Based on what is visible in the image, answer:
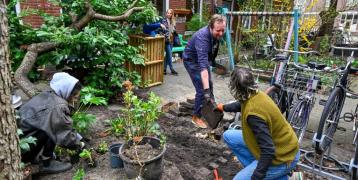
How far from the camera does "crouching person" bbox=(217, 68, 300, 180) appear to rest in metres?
2.42

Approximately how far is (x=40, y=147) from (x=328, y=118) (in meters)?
3.50

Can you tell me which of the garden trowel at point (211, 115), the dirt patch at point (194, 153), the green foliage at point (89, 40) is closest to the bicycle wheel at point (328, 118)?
the dirt patch at point (194, 153)

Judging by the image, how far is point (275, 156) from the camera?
8.60 feet

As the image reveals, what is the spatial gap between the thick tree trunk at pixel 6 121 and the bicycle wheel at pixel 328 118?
3066 millimetres

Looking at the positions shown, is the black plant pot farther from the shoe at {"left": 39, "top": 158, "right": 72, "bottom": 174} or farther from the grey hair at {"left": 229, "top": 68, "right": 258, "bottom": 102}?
the grey hair at {"left": 229, "top": 68, "right": 258, "bottom": 102}

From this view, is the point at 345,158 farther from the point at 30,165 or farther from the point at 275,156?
the point at 30,165

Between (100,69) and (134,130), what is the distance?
96.1 inches

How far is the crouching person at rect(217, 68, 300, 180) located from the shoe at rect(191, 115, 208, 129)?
213cm

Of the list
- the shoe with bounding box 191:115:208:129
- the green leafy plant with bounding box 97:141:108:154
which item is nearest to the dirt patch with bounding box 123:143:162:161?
the green leafy plant with bounding box 97:141:108:154

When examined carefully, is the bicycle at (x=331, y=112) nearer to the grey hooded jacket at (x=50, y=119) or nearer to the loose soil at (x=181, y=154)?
the loose soil at (x=181, y=154)

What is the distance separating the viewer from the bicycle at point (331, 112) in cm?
343

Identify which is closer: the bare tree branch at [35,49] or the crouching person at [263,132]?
the crouching person at [263,132]

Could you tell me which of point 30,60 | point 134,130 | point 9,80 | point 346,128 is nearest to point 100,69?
Result: point 30,60

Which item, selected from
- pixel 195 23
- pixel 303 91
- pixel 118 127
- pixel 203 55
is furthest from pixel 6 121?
pixel 195 23
